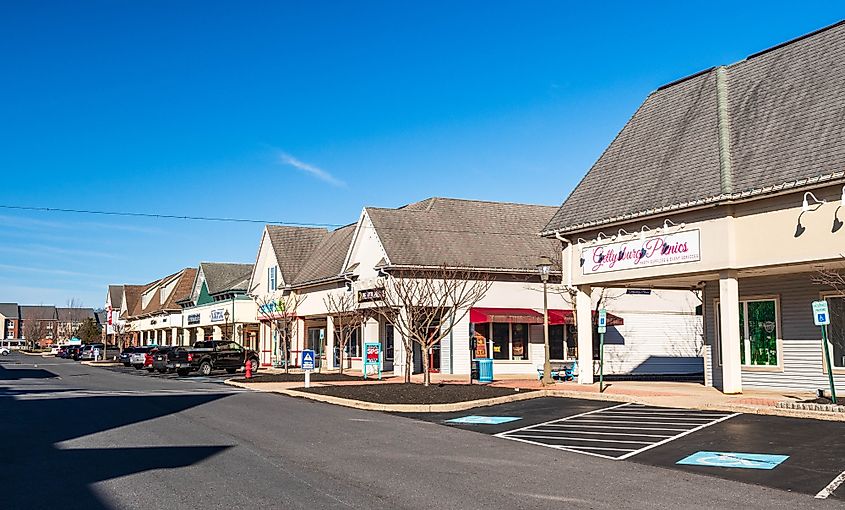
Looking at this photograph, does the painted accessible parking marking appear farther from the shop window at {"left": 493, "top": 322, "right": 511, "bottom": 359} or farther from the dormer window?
the dormer window

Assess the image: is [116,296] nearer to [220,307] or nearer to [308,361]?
[220,307]

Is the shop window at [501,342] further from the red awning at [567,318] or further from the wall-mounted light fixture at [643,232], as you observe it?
the wall-mounted light fixture at [643,232]

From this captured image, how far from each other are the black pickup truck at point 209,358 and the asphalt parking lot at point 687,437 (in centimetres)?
2543

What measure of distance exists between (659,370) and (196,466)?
32.1 meters

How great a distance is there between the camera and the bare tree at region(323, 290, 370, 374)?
40.0 m

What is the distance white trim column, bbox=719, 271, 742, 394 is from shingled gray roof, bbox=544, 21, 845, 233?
87.3 inches

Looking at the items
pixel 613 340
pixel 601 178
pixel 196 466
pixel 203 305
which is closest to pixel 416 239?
pixel 613 340

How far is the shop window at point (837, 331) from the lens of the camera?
22188 millimetres

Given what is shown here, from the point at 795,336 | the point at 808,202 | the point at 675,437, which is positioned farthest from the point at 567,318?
the point at 675,437

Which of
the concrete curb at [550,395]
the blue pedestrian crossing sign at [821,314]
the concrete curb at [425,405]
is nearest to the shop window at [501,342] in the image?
the concrete curb at [550,395]

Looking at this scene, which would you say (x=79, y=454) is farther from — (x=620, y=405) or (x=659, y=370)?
(x=659, y=370)

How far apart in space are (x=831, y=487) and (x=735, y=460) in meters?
2.23

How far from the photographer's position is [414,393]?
80.2ft

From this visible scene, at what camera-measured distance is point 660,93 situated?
28.7 metres
